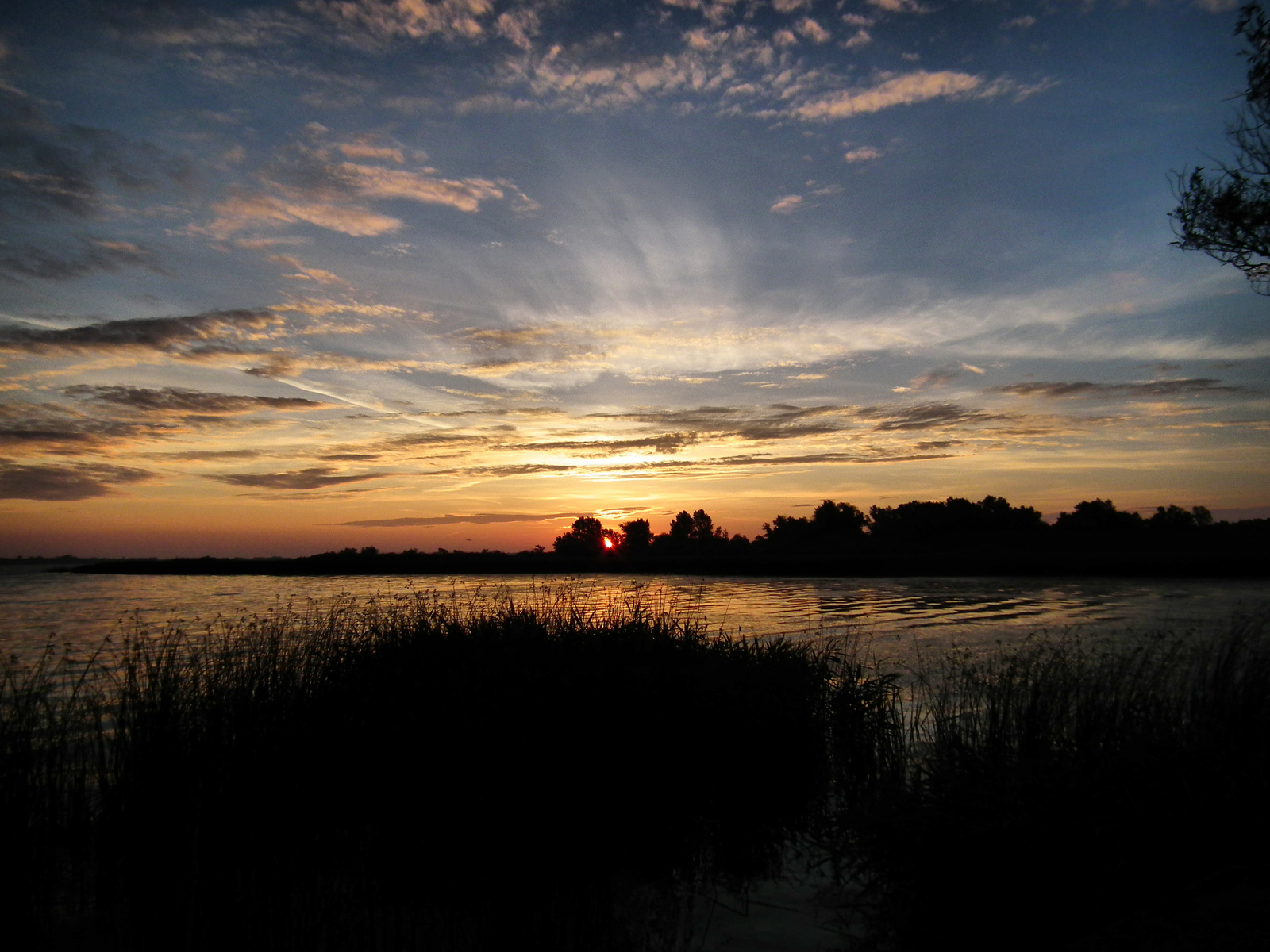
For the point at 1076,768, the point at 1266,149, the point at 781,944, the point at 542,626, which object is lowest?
the point at 781,944

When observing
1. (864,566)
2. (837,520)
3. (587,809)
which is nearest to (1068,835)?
(587,809)

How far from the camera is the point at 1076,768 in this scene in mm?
6062

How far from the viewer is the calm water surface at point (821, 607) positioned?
2091 cm

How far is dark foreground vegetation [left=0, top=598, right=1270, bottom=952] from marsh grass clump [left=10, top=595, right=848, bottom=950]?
0.09 ft

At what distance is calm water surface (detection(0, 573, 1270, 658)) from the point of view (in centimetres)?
2091

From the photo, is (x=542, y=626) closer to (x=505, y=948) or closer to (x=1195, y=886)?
(x=505, y=948)

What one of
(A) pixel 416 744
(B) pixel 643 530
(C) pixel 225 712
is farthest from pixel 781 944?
(B) pixel 643 530

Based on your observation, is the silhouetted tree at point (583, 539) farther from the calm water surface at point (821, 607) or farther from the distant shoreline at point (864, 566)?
the calm water surface at point (821, 607)

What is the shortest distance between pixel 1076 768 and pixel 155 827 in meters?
8.19

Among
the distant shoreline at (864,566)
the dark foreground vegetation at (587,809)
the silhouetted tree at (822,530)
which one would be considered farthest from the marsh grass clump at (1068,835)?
the silhouetted tree at (822,530)

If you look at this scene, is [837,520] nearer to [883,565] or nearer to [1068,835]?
[883,565]

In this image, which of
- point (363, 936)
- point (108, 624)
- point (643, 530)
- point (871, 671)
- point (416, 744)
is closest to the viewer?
point (363, 936)

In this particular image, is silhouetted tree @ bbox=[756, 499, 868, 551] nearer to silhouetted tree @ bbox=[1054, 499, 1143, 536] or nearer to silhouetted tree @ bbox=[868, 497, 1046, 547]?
silhouetted tree @ bbox=[868, 497, 1046, 547]

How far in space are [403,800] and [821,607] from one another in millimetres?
27155
